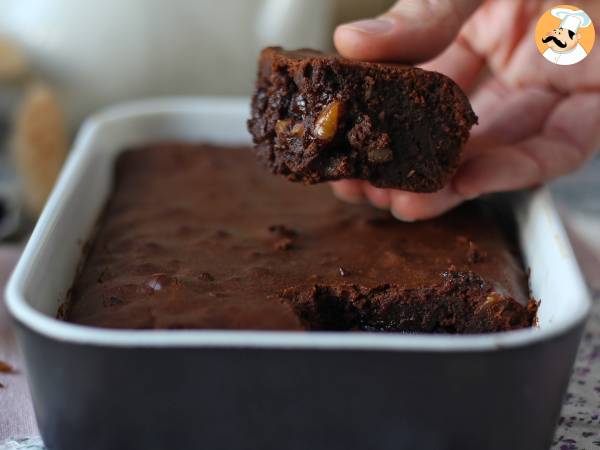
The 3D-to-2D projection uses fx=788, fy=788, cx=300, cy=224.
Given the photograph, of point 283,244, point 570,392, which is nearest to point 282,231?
point 283,244

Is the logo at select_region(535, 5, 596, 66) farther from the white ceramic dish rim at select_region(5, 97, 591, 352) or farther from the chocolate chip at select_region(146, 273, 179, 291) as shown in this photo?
the chocolate chip at select_region(146, 273, 179, 291)

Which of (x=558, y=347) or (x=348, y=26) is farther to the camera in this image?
(x=348, y=26)

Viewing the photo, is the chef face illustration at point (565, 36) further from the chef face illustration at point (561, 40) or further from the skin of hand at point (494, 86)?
the skin of hand at point (494, 86)

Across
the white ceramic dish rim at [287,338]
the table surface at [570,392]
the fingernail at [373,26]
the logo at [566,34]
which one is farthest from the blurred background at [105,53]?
the white ceramic dish rim at [287,338]

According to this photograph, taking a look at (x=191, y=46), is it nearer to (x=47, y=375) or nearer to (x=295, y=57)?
(x=295, y=57)

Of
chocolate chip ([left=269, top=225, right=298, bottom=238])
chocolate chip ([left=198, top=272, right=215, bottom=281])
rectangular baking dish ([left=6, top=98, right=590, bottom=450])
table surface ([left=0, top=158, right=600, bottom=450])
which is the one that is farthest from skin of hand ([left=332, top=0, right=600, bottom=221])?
rectangular baking dish ([left=6, top=98, right=590, bottom=450])

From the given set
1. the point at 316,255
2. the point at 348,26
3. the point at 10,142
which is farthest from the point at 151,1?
the point at 316,255
